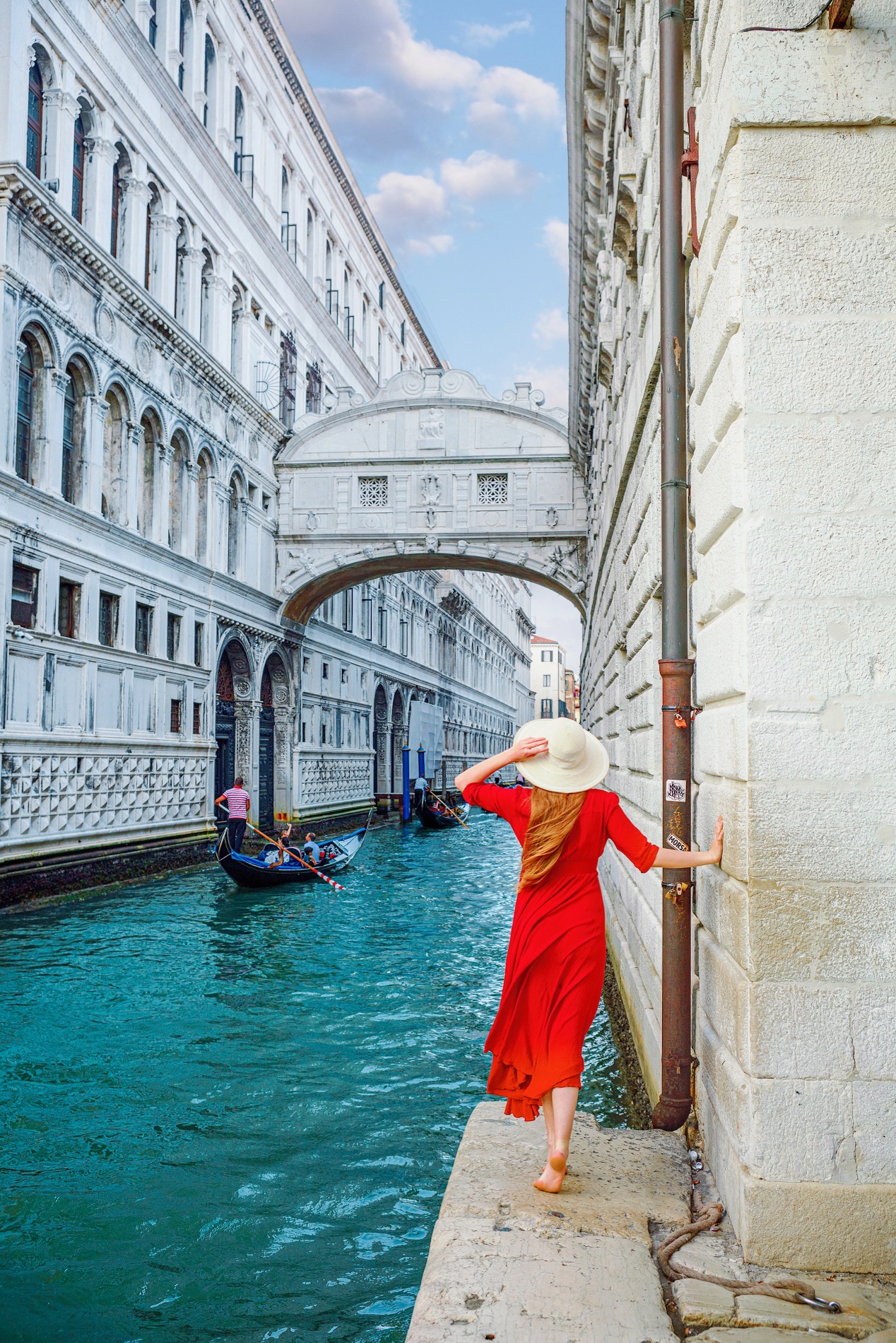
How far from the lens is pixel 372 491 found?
19.0m

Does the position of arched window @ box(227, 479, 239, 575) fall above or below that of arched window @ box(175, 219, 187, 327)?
below

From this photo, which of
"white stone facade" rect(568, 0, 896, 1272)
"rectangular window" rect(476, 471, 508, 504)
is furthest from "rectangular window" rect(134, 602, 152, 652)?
"white stone facade" rect(568, 0, 896, 1272)

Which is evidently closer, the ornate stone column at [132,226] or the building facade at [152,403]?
the building facade at [152,403]

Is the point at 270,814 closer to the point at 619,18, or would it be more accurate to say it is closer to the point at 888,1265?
the point at 619,18

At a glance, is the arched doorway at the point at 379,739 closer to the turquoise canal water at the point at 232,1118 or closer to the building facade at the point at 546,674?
the turquoise canal water at the point at 232,1118

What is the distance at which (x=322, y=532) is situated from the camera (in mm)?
19219

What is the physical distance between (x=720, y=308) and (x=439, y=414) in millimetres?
16250

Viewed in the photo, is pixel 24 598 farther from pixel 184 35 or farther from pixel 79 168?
pixel 184 35

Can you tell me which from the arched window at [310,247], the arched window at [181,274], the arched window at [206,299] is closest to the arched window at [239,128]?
the arched window at [206,299]

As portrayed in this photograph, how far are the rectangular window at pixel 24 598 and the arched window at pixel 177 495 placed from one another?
4050 mm

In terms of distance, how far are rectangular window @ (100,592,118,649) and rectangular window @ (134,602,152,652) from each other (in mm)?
576

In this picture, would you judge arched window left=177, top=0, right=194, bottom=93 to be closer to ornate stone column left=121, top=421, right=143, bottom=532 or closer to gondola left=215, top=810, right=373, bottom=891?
ornate stone column left=121, top=421, right=143, bottom=532

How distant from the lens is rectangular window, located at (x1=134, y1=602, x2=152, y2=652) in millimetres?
13875

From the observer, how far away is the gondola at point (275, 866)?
40.7 feet
